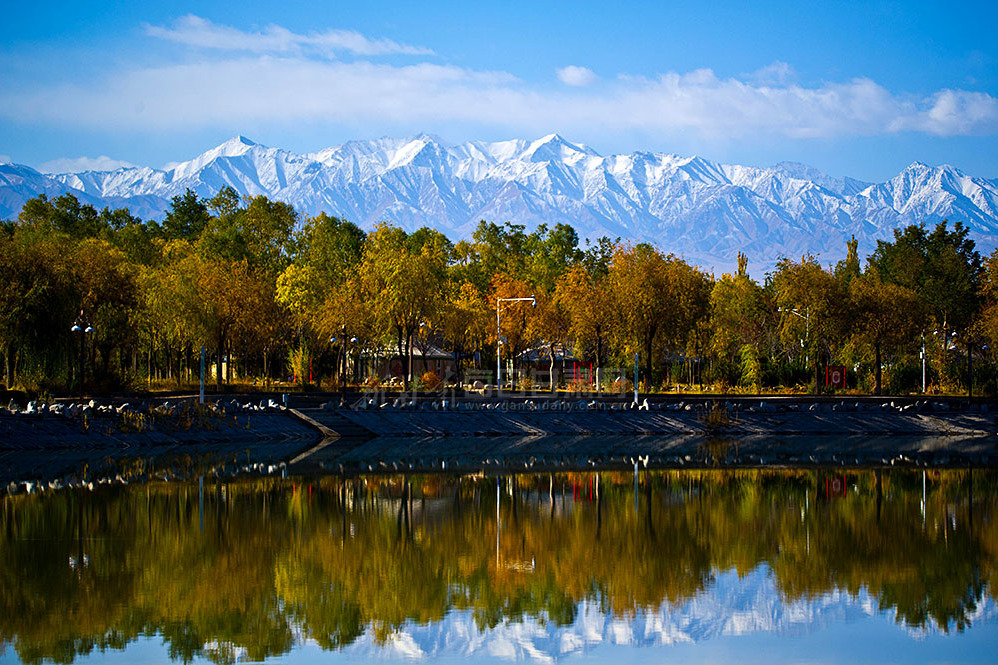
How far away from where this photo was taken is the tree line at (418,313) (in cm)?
5500

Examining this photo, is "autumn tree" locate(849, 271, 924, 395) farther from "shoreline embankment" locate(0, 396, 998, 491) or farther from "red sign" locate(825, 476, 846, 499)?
"red sign" locate(825, 476, 846, 499)

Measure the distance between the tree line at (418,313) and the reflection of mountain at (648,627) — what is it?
35.3 m

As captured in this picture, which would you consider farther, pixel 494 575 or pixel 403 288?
pixel 403 288

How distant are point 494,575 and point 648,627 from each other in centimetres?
405

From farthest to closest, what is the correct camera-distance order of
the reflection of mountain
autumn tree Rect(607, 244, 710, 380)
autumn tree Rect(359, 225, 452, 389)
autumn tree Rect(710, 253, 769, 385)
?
autumn tree Rect(710, 253, 769, 385)
autumn tree Rect(359, 225, 452, 389)
autumn tree Rect(607, 244, 710, 380)
the reflection of mountain

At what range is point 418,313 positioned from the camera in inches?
2616

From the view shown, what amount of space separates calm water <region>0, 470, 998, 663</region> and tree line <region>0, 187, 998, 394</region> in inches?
1004

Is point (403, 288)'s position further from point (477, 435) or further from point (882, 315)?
point (882, 315)

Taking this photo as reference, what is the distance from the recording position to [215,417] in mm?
46250

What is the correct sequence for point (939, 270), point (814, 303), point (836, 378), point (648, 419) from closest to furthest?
point (648, 419)
point (814, 303)
point (836, 378)
point (939, 270)

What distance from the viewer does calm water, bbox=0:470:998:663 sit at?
15.0 metres

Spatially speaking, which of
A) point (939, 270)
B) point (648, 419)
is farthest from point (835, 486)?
point (939, 270)

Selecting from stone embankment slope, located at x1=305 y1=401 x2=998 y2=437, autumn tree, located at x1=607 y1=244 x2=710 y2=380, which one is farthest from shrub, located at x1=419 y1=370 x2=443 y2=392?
stone embankment slope, located at x1=305 y1=401 x2=998 y2=437

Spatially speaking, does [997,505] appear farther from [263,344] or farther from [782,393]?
[263,344]
